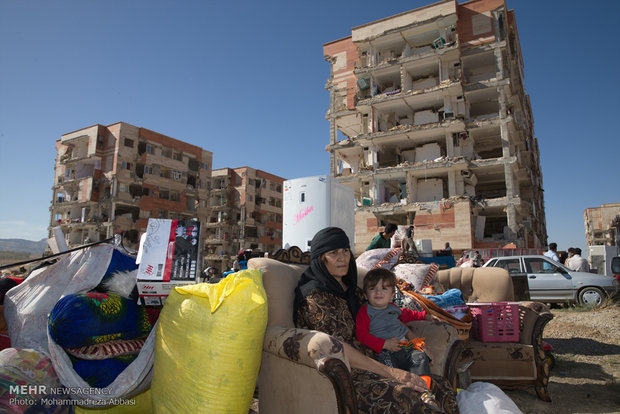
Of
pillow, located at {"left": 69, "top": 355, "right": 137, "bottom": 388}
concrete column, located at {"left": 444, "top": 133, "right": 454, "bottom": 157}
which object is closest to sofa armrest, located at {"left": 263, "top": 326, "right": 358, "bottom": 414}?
pillow, located at {"left": 69, "top": 355, "right": 137, "bottom": 388}

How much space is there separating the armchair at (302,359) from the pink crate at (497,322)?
4.11ft

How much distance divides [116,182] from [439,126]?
2775 centimetres

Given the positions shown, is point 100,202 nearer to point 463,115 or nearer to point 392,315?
point 463,115

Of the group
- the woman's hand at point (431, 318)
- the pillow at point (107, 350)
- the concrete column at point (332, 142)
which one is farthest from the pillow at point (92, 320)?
the concrete column at point (332, 142)

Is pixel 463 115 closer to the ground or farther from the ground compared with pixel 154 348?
farther from the ground

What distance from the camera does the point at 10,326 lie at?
101 inches

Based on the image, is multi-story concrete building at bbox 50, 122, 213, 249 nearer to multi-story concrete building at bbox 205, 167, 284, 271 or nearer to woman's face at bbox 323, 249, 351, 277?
A: multi-story concrete building at bbox 205, 167, 284, 271

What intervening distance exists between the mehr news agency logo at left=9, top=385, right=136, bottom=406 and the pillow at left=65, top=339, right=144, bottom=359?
191 millimetres

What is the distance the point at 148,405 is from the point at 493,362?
3.10 m

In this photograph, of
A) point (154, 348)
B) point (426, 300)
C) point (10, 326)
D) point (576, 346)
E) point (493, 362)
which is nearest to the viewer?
point (154, 348)

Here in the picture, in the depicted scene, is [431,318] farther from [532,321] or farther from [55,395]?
[55,395]

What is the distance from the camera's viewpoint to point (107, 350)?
7.49ft

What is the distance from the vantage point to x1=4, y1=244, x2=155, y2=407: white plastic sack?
85.3 inches

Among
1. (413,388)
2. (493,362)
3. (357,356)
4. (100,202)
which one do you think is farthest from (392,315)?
(100,202)
